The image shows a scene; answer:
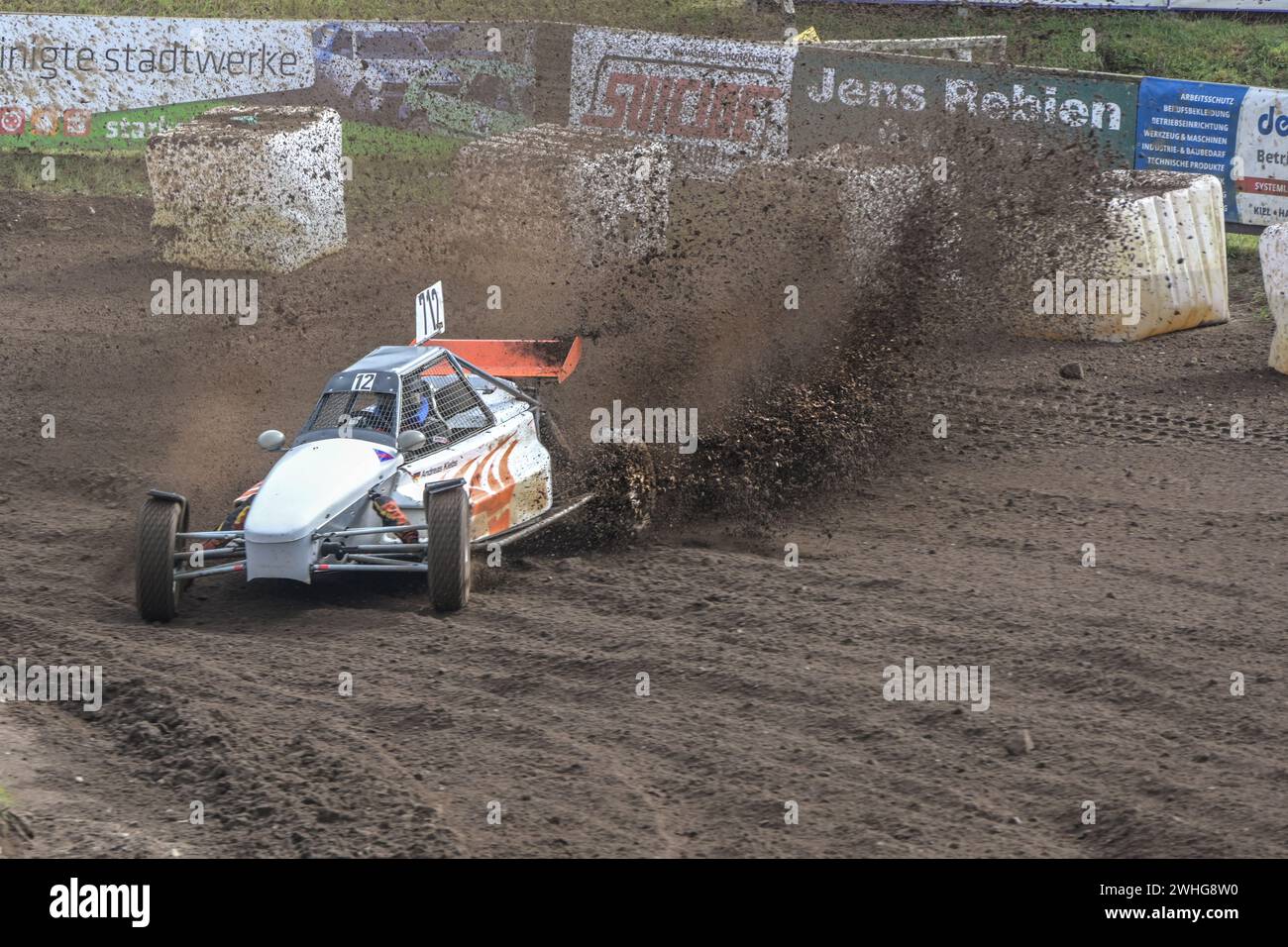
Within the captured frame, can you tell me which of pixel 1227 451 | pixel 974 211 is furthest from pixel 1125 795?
pixel 974 211

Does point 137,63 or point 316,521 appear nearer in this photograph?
point 316,521

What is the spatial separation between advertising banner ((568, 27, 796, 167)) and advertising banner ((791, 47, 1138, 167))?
0.31 metres

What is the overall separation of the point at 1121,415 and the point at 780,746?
5590 mm

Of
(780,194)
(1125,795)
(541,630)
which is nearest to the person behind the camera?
(1125,795)

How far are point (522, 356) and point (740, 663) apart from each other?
3.66 meters

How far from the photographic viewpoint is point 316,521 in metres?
7.50

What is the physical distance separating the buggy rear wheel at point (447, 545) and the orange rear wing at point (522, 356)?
2012 millimetres

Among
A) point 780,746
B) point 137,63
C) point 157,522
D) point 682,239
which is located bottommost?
point 780,746

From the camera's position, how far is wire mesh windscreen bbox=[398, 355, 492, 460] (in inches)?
330

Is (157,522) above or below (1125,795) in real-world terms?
above

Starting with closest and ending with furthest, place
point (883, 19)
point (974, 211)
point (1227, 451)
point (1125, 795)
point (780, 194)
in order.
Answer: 1. point (1125, 795)
2. point (1227, 451)
3. point (974, 211)
4. point (780, 194)
5. point (883, 19)

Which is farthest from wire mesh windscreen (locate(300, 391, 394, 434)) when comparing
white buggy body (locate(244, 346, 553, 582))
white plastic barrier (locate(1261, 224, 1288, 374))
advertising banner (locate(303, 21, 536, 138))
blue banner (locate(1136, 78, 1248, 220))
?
blue banner (locate(1136, 78, 1248, 220))

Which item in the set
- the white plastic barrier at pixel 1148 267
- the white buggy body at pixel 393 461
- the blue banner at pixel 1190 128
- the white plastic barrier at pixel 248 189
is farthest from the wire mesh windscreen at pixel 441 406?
the blue banner at pixel 1190 128

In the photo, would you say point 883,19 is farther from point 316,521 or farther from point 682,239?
point 316,521
